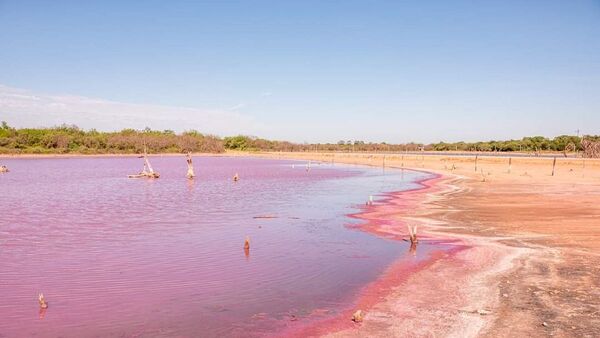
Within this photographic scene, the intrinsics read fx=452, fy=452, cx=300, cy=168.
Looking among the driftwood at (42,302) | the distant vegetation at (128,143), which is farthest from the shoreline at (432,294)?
the distant vegetation at (128,143)

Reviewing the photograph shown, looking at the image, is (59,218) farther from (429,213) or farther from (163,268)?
(429,213)

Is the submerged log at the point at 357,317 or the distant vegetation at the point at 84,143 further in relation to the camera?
the distant vegetation at the point at 84,143

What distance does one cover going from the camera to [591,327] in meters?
8.59

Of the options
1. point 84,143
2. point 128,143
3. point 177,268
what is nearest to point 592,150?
point 177,268

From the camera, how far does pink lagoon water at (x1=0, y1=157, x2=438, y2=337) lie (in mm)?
9750

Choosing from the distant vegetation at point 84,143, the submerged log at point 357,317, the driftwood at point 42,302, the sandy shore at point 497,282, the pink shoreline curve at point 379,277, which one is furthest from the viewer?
the distant vegetation at point 84,143

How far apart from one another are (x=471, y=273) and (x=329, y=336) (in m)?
5.85

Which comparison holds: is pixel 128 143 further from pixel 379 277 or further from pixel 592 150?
pixel 379 277

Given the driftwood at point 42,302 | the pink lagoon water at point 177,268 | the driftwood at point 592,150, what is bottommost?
the pink lagoon water at point 177,268

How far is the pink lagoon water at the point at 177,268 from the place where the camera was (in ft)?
32.0

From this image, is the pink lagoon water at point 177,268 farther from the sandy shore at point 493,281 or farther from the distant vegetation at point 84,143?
the distant vegetation at point 84,143

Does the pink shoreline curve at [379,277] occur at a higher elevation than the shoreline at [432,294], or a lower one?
lower

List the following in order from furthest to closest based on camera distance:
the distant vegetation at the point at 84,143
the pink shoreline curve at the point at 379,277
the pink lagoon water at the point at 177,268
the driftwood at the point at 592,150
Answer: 1. the distant vegetation at the point at 84,143
2. the driftwood at the point at 592,150
3. the pink lagoon water at the point at 177,268
4. the pink shoreline curve at the point at 379,277

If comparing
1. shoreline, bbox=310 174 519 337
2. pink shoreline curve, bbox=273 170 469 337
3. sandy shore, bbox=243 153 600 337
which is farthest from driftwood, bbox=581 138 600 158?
shoreline, bbox=310 174 519 337
